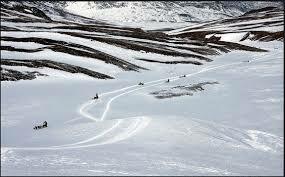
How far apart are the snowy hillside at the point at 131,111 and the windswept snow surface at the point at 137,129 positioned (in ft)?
0.22

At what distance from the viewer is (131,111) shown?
116 ft

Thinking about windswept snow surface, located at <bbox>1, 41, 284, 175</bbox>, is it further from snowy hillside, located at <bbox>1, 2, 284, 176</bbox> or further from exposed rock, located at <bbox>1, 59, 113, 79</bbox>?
exposed rock, located at <bbox>1, 59, 113, 79</bbox>

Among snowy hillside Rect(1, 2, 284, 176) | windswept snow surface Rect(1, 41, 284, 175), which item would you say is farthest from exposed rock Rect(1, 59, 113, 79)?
windswept snow surface Rect(1, 41, 284, 175)

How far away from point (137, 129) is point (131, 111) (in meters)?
9.48

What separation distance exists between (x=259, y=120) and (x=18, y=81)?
23.7m

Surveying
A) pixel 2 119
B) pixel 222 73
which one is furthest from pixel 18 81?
pixel 222 73

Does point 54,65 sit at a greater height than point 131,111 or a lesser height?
greater

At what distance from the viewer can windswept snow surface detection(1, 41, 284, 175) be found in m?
18.2

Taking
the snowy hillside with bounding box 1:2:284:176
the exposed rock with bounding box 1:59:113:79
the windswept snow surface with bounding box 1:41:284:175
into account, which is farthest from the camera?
the exposed rock with bounding box 1:59:113:79

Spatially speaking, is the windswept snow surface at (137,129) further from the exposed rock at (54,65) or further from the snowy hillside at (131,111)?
the exposed rock at (54,65)

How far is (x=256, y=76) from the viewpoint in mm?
58281

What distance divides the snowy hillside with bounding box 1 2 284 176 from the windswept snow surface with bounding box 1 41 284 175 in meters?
0.07

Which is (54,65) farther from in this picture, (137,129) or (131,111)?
(137,129)

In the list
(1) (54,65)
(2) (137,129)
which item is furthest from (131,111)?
(1) (54,65)
